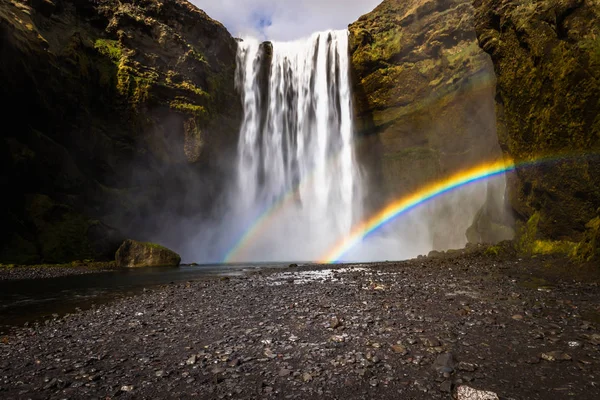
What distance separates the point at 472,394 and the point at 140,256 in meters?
31.2

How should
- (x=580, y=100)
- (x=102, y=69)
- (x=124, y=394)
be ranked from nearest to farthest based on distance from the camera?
(x=124, y=394) < (x=580, y=100) < (x=102, y=69)

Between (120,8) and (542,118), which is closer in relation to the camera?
(542,118)

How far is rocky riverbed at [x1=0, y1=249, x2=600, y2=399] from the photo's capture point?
4.30 m

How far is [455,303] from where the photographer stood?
26.9 feet

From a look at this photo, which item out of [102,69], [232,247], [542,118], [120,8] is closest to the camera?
[542,118]

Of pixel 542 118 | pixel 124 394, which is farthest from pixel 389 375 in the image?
pixel 542 118

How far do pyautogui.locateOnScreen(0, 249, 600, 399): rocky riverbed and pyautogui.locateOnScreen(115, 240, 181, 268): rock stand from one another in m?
21.6

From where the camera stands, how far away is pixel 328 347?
566 centimetres

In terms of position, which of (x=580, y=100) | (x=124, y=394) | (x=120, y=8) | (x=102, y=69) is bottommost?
(x=124, y=394)

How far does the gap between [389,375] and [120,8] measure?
48708mm

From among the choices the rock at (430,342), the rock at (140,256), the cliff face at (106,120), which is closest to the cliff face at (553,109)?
the rock at (430,342)

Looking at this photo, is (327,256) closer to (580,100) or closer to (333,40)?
(333,40)

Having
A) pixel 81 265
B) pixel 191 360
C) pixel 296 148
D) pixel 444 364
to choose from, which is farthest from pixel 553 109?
pixel 81 265

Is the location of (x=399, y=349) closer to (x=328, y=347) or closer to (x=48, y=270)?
(x=328, y=347)
